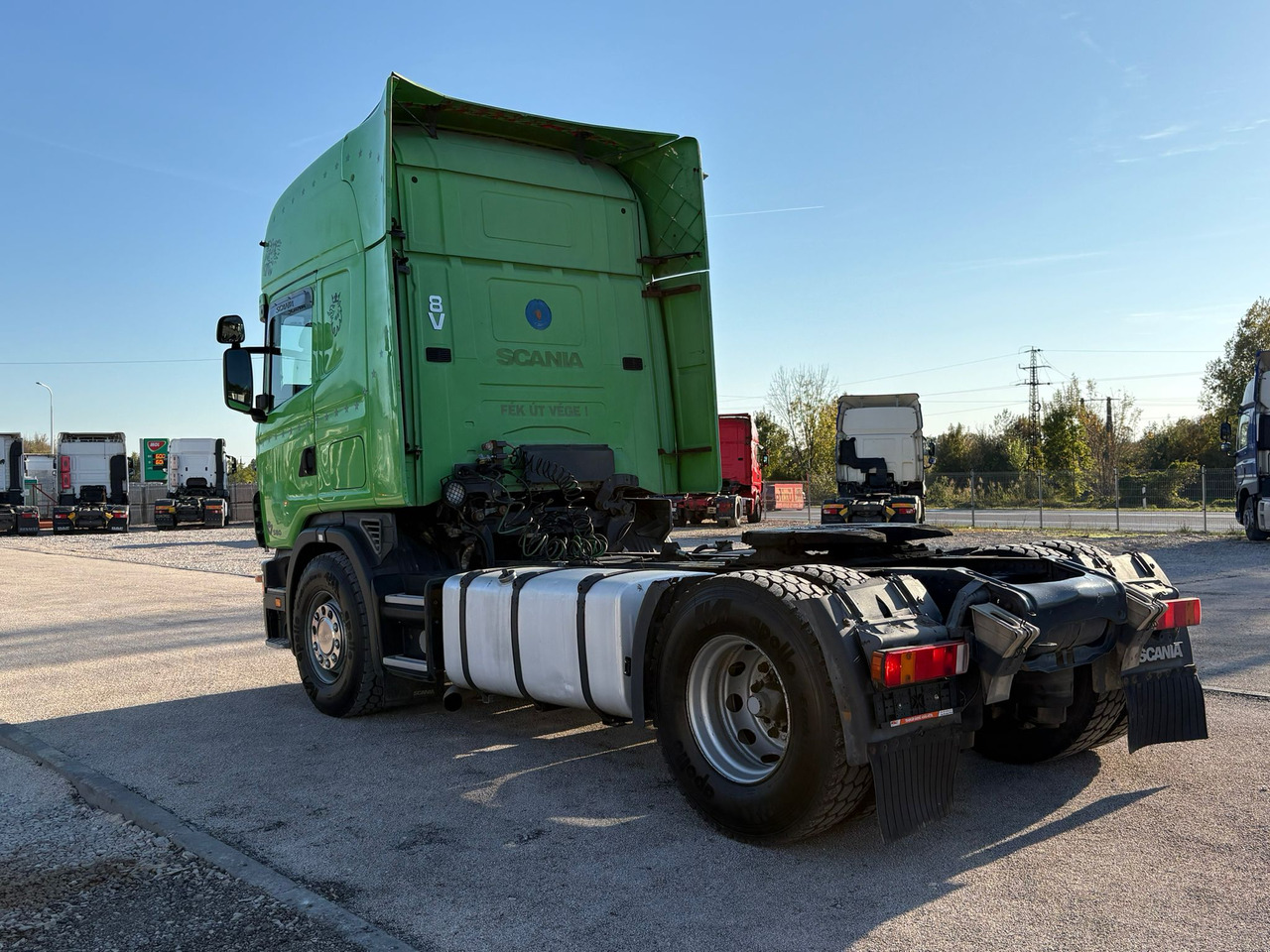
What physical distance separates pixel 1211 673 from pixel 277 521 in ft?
21.7

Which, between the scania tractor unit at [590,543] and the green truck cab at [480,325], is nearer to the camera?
the scania tractor unit at [590,543]

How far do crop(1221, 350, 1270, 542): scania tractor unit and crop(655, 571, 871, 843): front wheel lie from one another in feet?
61.7

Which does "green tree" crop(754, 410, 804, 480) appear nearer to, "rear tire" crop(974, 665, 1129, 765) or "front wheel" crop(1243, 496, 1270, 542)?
Result: "front wheel" crop(1243, 496, 1270, 542)

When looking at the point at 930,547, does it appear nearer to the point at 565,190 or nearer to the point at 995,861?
the point at 995,861

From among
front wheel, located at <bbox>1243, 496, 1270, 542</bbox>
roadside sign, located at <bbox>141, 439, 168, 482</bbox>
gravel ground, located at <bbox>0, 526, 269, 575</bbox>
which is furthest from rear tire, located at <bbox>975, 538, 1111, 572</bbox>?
roadside sign, located at <bbox>141, 439, 168, 482</bbox>

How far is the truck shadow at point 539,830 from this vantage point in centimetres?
339

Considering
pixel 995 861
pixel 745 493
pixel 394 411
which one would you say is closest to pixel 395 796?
pixel 394 411

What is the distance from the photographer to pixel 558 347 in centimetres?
679

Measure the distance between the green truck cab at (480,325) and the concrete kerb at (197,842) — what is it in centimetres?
210

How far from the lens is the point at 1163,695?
454cm

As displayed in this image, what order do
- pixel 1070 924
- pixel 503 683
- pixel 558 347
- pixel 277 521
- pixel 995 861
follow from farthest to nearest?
pixel 277 521 → pixel 558 347 → pixel 503 683 → pixel 995 861 → pixel 1070 924

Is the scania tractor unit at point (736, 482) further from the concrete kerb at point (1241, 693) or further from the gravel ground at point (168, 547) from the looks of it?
the concrete kerb at point (1241, 693)

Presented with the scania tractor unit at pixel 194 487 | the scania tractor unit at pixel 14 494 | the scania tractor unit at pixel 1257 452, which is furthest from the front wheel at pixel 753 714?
the scania tractor unit at pixel 14 494

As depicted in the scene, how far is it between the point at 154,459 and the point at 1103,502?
38.3 meters
